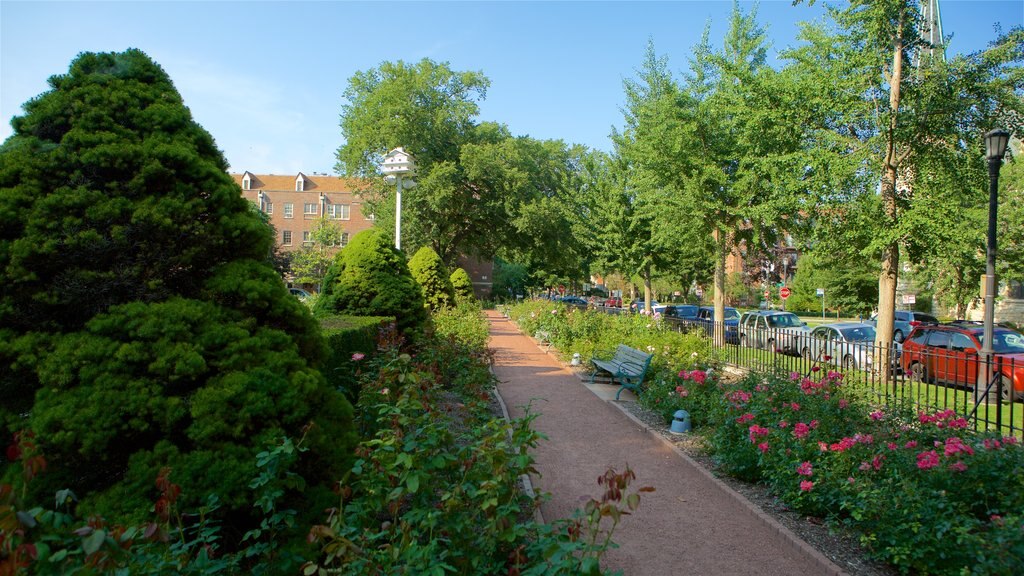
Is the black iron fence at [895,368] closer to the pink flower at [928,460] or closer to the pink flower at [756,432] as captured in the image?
the pink flower at [756,432]

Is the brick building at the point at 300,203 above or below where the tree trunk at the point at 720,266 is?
above

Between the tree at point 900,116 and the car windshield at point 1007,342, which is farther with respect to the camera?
the car windshield at point 1007,342

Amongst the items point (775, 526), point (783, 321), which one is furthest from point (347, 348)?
point (783, 321)

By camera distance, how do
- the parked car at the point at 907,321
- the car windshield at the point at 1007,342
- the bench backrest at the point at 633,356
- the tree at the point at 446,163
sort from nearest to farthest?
the bench backrest at the point at 633,356
the car windshield at the point at 1007,342
the parked car at the point at 907,321
the tree at the point at 446,163

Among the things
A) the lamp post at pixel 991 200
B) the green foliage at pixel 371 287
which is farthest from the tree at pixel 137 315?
the lamp post at pixel 991 200

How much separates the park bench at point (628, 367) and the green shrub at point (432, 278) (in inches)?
436

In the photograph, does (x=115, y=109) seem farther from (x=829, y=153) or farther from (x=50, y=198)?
(x=829, y=153)

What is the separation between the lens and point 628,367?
10.9 m

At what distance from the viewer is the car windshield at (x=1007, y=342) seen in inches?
A: 546

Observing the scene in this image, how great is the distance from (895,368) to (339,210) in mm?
72186

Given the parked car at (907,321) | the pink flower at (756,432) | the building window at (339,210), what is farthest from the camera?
the building window at (339,210)

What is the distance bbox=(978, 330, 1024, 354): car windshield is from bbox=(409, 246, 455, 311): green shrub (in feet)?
51.6

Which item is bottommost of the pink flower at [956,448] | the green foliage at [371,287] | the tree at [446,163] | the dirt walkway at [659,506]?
the dirt walkway at [659,506]

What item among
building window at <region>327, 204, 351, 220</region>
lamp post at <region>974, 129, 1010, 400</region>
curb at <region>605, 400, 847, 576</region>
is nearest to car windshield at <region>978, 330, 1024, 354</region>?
lamp post at <region>974, 129, 1010, 400</region>
